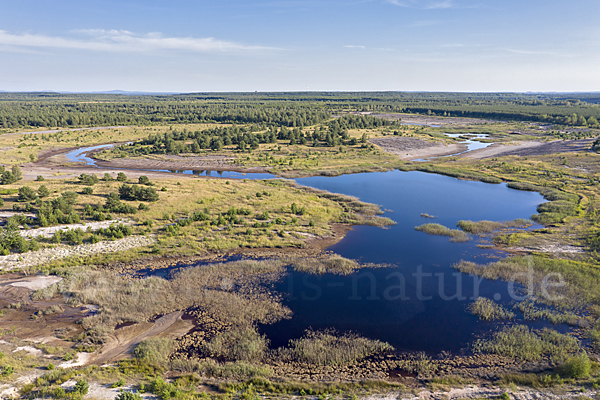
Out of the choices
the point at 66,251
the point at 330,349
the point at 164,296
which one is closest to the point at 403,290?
the point at 330,349

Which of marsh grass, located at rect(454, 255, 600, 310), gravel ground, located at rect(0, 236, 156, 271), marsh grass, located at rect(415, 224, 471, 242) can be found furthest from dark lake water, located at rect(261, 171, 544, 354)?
gravel ground, located at rect(0, 236, 156, 271)

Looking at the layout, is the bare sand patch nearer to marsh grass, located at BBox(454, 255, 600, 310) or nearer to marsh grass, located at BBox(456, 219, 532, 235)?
marsh grass, located at BBox(454, 255, 600, 310)

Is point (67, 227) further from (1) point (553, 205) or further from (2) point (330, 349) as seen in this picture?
(1) point (553, 205)

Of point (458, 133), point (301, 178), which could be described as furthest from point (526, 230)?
point (458, 133)

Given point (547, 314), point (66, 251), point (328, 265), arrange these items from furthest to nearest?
point (66, 251) < point (328, 265) < point (547, 314)

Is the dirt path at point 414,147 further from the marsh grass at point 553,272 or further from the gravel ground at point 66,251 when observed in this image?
the gravel ground at point 66,251
